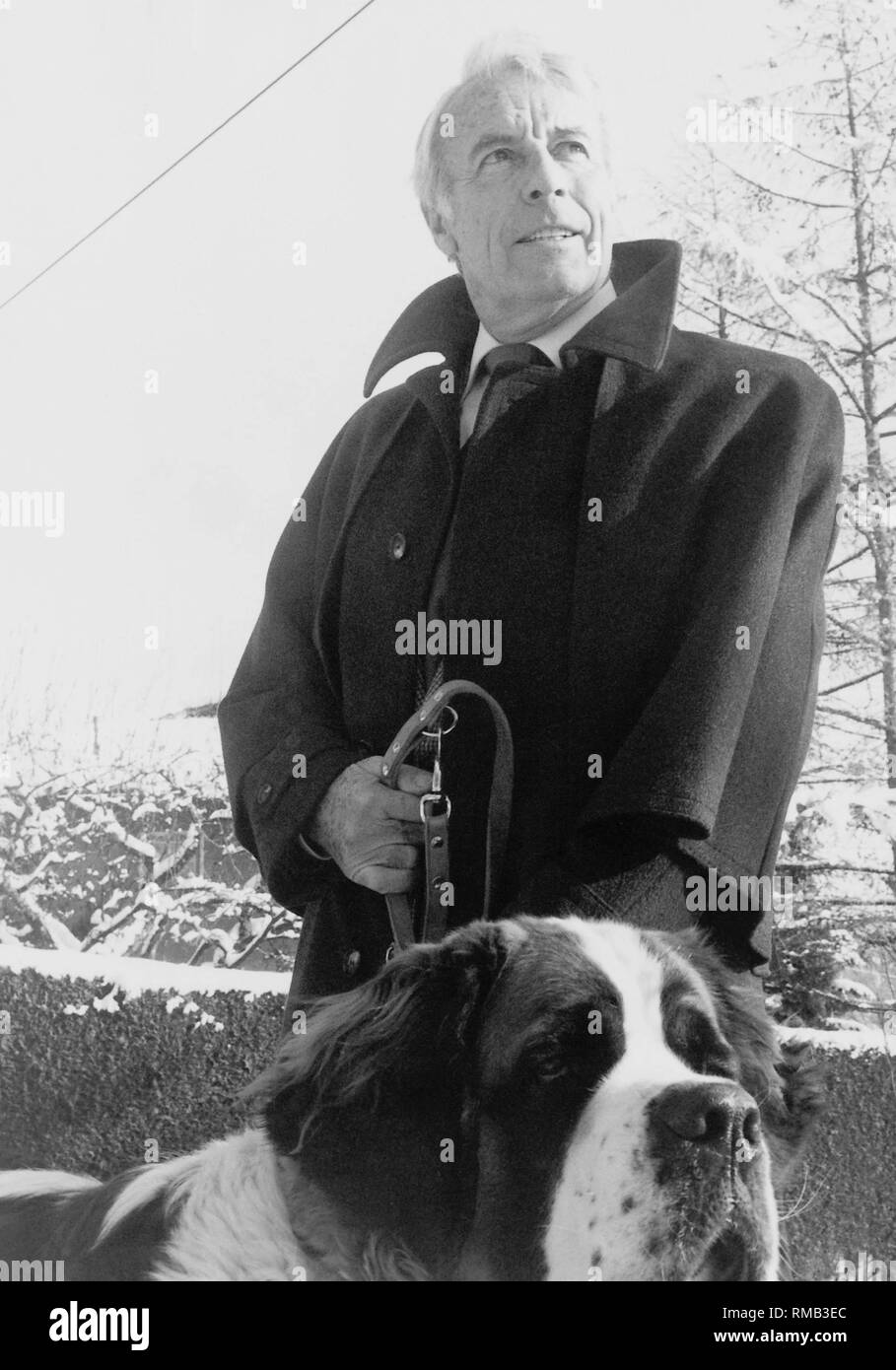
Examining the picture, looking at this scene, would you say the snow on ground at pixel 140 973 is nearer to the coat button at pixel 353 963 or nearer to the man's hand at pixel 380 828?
the coat button at pixel 353 963

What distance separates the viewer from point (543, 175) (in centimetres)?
209

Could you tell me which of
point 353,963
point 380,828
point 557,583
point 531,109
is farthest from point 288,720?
point 531,109

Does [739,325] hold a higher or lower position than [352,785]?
higher

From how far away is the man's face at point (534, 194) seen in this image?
6.87 feet

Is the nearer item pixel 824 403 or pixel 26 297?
pixel 824 403

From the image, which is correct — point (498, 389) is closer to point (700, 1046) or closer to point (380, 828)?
point (380, 828)

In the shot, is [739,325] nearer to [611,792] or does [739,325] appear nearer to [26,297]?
[611,792]

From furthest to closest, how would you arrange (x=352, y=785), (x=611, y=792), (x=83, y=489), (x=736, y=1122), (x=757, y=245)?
(x=83, y=489) < (x=757, y=245) < (x=352, y=785) < (x=611, y=792) < (x=736, y=1122)

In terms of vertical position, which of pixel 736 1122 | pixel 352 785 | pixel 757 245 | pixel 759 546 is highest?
pixel 757 245

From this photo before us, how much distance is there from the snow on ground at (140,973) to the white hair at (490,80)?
4.96 ft

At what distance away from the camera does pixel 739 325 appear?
2.46 metres

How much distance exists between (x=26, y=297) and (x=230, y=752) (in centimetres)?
131

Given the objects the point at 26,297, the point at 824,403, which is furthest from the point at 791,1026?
the point at 26,297

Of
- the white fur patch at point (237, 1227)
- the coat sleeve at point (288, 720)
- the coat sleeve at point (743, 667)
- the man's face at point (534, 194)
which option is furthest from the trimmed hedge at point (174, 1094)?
the man's face at point (534, 194)
